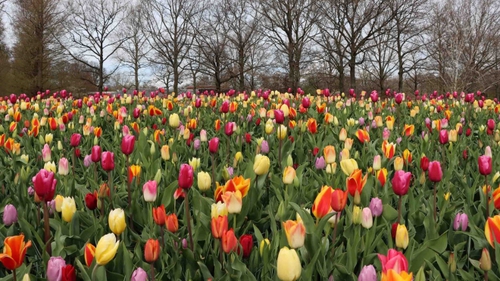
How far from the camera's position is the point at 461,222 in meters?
1.41

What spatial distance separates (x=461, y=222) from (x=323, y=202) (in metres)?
0.51

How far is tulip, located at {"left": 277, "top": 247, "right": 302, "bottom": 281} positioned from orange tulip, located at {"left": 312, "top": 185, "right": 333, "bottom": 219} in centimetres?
36

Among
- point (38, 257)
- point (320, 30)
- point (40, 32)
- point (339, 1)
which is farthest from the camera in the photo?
point (40, 32)

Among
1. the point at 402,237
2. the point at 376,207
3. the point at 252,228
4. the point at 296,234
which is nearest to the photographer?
the point at 296,234

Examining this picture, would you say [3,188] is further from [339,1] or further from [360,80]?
[360,80]

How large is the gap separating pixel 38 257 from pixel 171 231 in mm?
469

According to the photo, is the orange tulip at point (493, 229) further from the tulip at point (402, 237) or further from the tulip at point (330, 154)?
the tulip at point (330, 154)

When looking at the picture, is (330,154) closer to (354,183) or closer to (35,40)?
(354,183)

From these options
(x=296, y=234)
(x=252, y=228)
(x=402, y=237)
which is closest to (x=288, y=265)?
(x=296, y=234)

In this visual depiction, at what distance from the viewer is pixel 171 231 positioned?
4.25 feet

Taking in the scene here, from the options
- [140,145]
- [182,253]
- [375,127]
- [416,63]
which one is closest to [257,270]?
[182,253]

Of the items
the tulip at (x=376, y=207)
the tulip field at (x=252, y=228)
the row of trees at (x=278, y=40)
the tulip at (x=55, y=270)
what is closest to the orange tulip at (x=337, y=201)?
the tulip field at (x=252, y=228)

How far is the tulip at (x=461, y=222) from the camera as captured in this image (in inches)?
54.9

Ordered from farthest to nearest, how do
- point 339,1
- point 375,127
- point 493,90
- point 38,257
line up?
point 493,90 → point 339,1 → point 375,127 → point 38,257
